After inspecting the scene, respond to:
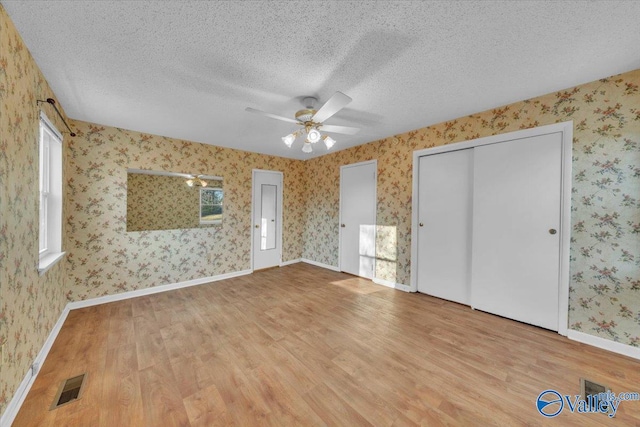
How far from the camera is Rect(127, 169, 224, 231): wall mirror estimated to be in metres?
3.45

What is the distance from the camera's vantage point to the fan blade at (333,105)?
1702 mm

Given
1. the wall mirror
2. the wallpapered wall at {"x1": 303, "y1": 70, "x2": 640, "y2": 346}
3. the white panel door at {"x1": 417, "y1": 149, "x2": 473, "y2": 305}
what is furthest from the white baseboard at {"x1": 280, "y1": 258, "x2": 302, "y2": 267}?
the wallpapered wall at {"x1": 303, "y1": 70, "x2": 640, "y2": 346}

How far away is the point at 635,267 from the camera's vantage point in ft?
6.37

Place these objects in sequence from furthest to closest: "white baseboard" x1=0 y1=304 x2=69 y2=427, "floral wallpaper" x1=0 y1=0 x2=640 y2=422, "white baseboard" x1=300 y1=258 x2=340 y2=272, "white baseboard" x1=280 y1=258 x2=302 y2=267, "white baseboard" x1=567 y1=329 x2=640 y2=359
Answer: "white baseboard" x1=280 y1=258 x2=302 y2=267 → "white baseboard" x1=300 y1=258 x2=340 y2=272 → "white baseboard" x1=567 y1=329 x2=640 y2=359 → "floral wallpaper" x1=0 y1=0 x2=640 y2=422 → "white baseboard" x1=0 y1=304 x2=69 y2=427

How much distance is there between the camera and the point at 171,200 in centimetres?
387

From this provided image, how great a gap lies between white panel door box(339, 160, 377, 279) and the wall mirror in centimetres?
→ 226

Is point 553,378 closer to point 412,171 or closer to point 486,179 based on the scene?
point 486,179

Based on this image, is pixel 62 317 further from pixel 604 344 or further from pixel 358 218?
pixel 604 344

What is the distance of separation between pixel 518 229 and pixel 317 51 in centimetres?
270

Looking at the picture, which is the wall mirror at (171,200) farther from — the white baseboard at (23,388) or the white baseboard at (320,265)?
the white baseboard at (320,265)

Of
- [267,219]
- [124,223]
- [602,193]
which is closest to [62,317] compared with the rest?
[124,223]

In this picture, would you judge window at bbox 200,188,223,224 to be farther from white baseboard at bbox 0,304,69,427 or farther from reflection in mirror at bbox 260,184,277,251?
white baseboard at bbox 0,304,69,427

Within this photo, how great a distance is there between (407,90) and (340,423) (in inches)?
104

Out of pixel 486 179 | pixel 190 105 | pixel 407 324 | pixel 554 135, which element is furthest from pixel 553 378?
pixel 190 105
